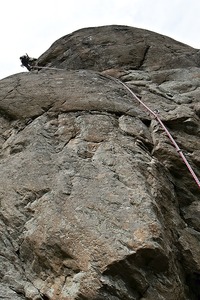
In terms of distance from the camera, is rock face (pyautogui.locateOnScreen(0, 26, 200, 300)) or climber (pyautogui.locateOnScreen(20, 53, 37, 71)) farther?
climber (pyautogui.locateOnScreen(20, 53, 37, 71))

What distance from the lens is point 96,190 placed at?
6.97 meters

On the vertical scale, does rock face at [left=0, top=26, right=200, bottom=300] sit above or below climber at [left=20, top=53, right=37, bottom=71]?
below

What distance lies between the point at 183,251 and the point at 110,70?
6.88 meters

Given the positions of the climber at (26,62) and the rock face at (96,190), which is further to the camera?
the climber at (26,62)

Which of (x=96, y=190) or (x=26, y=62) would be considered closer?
(x=96, y=190)

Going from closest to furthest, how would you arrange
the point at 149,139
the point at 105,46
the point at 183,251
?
the point at 183,251 → the point at 149,139 → the point at 105,46

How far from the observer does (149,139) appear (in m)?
8.62

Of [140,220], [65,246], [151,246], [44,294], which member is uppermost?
[140,220]

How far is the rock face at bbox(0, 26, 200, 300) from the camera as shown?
5988 millimetres

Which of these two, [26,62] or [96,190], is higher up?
[26,62]

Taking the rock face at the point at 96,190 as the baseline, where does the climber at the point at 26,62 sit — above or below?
above

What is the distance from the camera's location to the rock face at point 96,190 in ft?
19.6

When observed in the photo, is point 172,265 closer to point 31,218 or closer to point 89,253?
point 89,253

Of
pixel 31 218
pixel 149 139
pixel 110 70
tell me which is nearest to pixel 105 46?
pixel 110 70
